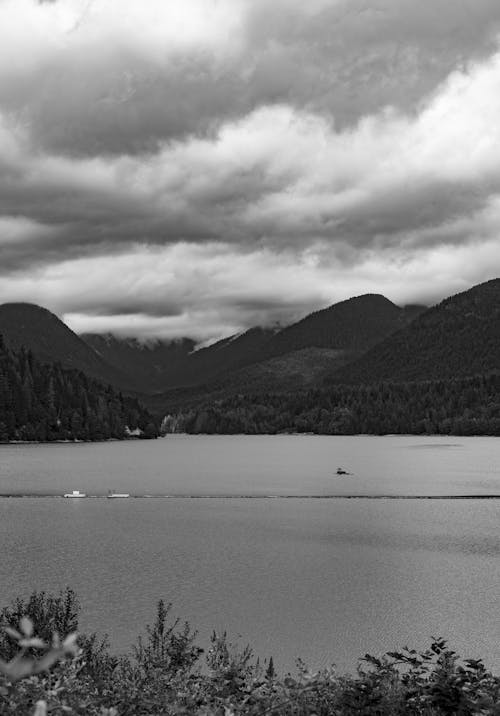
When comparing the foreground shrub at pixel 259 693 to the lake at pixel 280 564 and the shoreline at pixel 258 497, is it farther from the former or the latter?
the shoreline at pixel 258 497

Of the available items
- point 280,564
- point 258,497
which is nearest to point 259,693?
point 280,564

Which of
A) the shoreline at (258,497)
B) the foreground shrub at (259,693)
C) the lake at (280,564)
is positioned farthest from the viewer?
the shoreline at (258,497)

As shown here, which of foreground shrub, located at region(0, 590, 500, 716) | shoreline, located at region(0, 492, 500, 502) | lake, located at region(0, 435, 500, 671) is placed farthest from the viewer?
shoreline, located at region(0, 492, 500, 502)

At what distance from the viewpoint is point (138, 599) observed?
44.8 meters

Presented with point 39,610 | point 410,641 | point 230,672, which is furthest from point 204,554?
point 230,672

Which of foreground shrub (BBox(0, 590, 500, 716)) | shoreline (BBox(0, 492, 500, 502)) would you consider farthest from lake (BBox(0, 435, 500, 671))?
foreground shrub (BBox(0, 590, 500, 716))

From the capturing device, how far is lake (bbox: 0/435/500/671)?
3803cm

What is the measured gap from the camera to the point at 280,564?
57875mm

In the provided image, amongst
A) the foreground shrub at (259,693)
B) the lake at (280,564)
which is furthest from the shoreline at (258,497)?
the foreground shrub at (259,693)

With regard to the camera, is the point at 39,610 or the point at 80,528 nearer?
the point at 39,610

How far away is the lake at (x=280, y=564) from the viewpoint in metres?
38.0

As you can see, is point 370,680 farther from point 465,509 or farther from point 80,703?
point 465,509

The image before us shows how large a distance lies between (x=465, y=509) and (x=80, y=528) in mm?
52065

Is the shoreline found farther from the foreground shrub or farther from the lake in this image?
the foreground shrub
